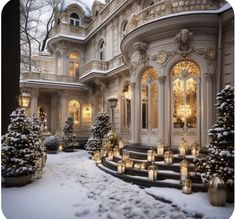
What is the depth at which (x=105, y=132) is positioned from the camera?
12688 millimetres

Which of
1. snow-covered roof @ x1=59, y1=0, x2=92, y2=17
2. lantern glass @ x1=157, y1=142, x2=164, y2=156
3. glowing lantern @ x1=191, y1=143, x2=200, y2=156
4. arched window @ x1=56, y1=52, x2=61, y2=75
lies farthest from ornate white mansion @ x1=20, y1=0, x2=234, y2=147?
snow-covered roof @ x1=59, y1=0, x2=92, y2=17

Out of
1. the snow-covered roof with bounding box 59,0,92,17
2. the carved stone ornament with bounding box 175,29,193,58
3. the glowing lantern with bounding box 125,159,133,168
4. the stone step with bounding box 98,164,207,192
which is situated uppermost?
the snow-covered roof with bounding box 59,0,92,17

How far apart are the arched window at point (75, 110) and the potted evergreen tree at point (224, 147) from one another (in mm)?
14497

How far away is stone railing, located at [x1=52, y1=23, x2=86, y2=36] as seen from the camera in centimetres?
1891

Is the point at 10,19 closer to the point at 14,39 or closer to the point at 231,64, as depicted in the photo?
the point at 14,39

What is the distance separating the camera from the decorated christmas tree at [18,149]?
276 inches

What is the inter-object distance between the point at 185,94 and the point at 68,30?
1365 centimetres

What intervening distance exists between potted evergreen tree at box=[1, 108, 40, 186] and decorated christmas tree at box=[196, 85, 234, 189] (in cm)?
501

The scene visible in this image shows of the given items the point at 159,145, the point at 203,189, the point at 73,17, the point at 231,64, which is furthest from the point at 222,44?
the point at 73,17

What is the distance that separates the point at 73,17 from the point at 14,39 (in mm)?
13336

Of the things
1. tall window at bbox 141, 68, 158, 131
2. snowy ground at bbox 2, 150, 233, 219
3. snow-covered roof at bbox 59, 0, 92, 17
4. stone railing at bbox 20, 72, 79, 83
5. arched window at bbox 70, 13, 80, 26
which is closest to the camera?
snowy ground at bbox 2, 150, 233, 219

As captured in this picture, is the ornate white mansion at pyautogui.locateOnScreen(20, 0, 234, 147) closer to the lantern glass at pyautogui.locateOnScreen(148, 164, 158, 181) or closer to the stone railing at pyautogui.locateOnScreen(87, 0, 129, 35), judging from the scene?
the lantern glass at pyautogui.locateOnScreen(148, 164, 158, 181)

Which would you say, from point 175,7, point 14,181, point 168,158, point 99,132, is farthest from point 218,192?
point 99,132

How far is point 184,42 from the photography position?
324 inches
